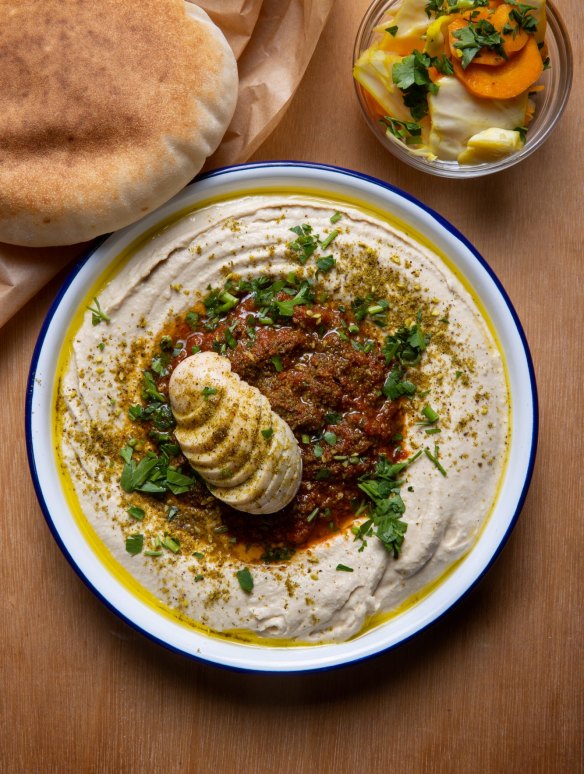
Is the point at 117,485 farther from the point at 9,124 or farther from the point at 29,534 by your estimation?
the point at 9,124

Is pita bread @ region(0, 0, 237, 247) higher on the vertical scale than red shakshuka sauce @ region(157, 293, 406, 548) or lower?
higher

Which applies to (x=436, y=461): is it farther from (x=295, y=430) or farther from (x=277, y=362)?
(x=277, y=362)

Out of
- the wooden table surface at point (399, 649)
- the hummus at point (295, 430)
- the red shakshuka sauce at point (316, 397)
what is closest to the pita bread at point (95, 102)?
the hummus at point (295, 430)

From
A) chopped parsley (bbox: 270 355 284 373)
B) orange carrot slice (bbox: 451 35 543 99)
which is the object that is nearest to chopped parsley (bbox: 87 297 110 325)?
chopped parsley (bbox: 270 355 284 373)

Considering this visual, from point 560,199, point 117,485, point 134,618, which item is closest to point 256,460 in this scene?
point 117,485

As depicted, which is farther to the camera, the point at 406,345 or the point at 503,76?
the point at 406,345

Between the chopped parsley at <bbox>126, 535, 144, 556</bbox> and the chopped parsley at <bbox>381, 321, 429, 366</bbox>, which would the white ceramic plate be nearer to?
the chopped parsley at <bbox>126, 535, 144, 556</bbox>

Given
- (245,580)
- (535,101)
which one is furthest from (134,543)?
(535,101)
